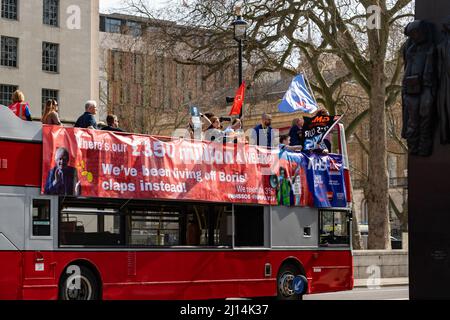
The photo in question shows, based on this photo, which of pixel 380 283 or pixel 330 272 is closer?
pixel 330 272

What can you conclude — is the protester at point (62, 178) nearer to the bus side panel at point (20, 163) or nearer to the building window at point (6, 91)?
the bus side panel at point (20, 163)

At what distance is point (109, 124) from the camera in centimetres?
1720

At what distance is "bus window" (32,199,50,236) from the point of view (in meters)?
15.3

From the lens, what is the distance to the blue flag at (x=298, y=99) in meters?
21.6

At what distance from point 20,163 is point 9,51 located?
150 feet

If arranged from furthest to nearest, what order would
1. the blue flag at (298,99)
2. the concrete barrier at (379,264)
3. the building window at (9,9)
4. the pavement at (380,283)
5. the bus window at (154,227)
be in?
the building window at (9,9)
the concrete barrier at (379,264)
the pavement at (380,283)
the blue flag at (298,99)
the bus window at (154,227)

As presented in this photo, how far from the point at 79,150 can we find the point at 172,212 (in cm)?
226

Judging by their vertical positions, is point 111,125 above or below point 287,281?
above

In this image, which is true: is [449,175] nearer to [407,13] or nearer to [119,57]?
[407,13]

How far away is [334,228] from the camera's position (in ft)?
68.6

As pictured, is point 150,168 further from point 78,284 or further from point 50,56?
point 50,56

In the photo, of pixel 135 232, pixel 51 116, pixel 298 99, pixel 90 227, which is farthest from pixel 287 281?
pixel 51 116

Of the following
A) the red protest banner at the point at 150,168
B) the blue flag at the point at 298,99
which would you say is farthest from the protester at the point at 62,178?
the blue flag at the point at 298,99

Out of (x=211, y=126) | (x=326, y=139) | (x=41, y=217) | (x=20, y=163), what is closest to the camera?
(x=20, y=163)
